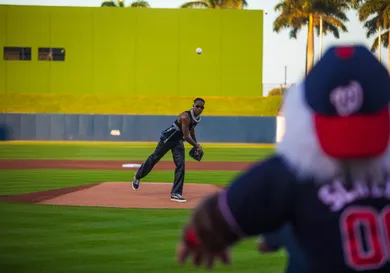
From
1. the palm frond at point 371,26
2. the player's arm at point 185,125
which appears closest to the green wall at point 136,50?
the palm frond at point 371,26

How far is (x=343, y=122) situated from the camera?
8.74 feet

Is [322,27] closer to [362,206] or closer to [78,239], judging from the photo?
[78,239]

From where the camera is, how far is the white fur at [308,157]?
2.71 metres

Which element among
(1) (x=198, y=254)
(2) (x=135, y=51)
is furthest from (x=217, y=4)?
(1) (x=198, y=254)

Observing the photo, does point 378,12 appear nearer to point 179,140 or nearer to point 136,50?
point 136,50

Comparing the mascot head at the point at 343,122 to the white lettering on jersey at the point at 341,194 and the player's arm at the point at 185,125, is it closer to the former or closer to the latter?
the white lettering on jersey at the point at 341,194

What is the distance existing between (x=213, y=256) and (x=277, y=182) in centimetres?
36

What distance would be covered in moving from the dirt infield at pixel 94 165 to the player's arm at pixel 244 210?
21.7 metres

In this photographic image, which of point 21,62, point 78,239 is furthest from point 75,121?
point 78,239

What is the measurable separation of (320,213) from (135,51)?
53148 millimetres

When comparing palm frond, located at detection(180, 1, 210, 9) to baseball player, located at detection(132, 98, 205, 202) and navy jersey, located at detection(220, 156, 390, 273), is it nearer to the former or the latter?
baseball player, located at detection(132, 98, 205, 202)

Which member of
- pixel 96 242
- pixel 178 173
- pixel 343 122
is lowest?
pixel 96 242

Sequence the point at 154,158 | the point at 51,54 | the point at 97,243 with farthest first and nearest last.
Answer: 1. the point at 51,54
2. the point at 154,158
3. the point at 97,243

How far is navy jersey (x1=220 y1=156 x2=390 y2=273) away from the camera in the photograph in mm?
2699
